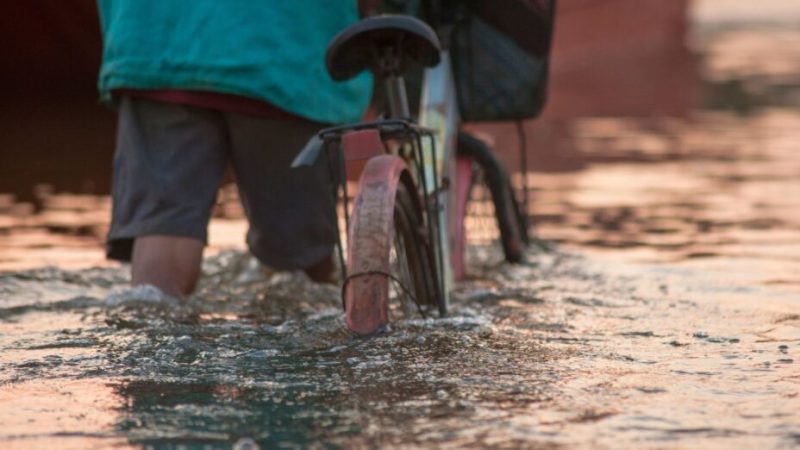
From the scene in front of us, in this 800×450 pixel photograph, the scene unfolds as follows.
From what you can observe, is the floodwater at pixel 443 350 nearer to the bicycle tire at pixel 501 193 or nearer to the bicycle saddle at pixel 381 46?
the bicycle tire at pixel 501 193

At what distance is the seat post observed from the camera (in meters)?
4.61

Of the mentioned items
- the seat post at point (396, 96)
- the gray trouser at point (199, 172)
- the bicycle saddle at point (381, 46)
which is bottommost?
the gray trouser at point (199, 172)

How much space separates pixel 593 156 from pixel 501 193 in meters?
5.25

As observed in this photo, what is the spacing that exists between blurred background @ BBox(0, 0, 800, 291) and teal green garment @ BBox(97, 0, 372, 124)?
5.22 feet

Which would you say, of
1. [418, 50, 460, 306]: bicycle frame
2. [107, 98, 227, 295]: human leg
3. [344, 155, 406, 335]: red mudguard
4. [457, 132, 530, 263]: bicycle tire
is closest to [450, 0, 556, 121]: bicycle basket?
[418, 50, 460, 306]: bicycle frame

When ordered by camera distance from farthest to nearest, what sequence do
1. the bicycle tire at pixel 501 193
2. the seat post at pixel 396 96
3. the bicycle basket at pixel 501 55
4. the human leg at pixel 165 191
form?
the bicycle tire at pixel 501 193
the bicycle basket at pixel 501 55
the human leg at pixel 165 191
the seat post at pixel 396 96

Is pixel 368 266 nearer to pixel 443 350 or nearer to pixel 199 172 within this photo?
pixel 443 350

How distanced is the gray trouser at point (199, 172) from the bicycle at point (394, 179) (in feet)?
0.78

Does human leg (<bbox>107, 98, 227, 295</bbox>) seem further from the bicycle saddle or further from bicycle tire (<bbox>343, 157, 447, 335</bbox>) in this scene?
bicycle tire (<bbox>343, 157, 447, 335</bbox>)

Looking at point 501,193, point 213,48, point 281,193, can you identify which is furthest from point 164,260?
point 501,193

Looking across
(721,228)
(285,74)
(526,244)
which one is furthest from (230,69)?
(721,228)

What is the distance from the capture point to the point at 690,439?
346cm

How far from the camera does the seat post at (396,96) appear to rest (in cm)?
461

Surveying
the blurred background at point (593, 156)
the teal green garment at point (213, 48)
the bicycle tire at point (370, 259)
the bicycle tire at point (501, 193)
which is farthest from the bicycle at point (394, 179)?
the blurred background at point (593, 156)
